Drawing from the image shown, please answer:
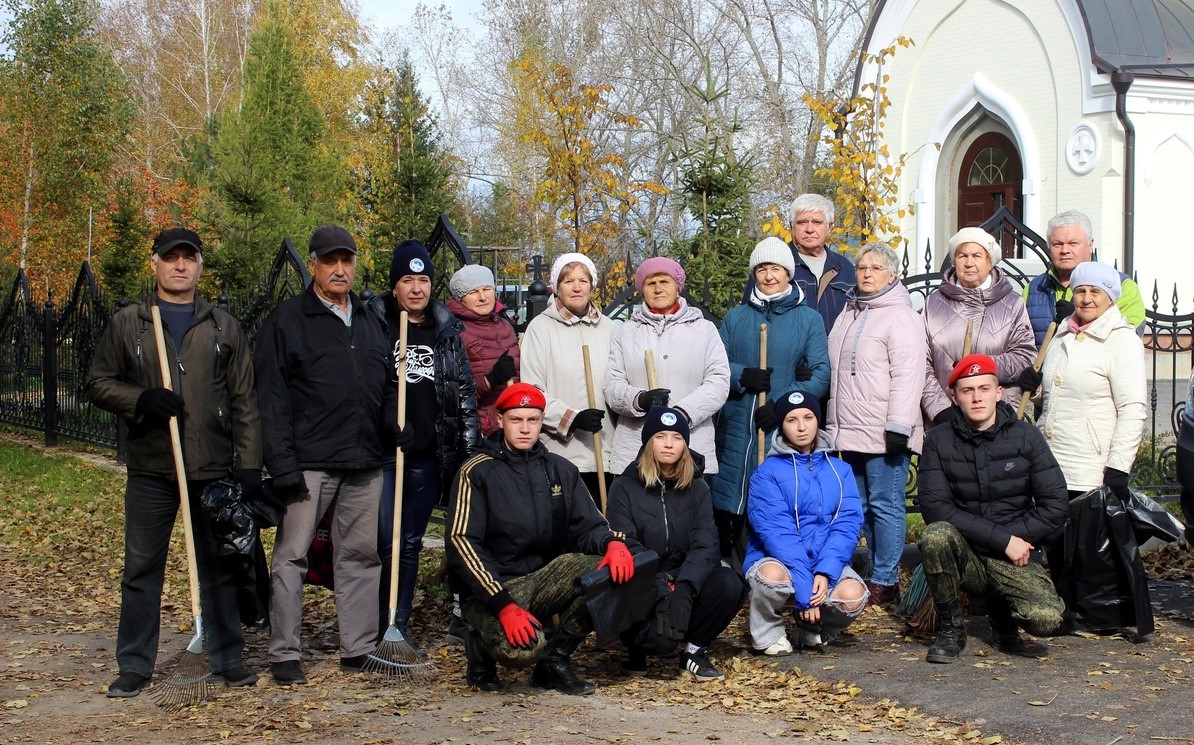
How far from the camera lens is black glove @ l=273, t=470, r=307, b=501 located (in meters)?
5.36

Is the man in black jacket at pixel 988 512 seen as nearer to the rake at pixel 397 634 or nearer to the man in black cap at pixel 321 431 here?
the rake at pixel 397 634

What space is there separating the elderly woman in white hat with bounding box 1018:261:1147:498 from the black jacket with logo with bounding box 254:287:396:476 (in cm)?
317

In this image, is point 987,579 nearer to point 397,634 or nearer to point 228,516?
point 397,634

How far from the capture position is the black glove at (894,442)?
6.31m

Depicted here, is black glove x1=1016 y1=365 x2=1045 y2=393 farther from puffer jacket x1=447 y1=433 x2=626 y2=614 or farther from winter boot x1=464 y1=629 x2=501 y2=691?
winter boot x1=464 y1=629 x2=501 y2=691

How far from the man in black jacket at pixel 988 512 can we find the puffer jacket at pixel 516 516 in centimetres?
152

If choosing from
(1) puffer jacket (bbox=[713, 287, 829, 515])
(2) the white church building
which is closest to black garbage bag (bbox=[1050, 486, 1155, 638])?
(1) puffer jacket (bbox=[713, 287, 829, 515])

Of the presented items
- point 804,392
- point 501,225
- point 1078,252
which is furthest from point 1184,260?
point 501,225

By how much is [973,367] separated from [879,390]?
68cm

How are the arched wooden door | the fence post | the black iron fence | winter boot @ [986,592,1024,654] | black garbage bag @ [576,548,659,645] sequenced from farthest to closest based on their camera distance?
the arched wooden door, the fence post, the black iron fence, winter boot @ [986,592,1024,654], black garbage bag @ [576,548,659,645]

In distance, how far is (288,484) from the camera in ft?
17.6

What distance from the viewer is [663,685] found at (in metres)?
5.42

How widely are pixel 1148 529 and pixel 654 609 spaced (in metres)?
2.44

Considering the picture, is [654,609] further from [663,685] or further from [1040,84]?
[1040,84]
